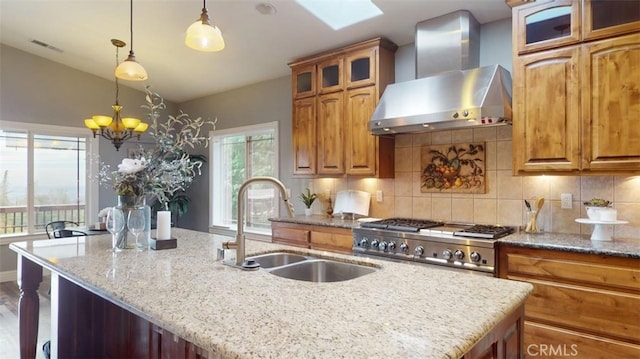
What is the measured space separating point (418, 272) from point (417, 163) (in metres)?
2.11

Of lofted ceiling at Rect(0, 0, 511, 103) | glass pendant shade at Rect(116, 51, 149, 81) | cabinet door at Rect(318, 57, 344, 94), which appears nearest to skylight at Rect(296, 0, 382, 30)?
lofted ceiling at Rect(0, 0, 511, 103)

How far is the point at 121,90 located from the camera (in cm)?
573

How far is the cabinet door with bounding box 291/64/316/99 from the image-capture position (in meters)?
3.97

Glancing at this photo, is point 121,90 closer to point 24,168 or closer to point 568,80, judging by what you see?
point 24,168

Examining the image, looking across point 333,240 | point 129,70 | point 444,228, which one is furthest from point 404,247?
point 129,70

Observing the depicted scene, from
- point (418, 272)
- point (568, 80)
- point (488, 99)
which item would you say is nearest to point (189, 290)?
point (418, 272)

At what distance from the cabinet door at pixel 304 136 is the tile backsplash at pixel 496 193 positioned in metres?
0.47

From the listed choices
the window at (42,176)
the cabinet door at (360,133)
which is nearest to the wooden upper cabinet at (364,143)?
the cabinet door at (360,133)

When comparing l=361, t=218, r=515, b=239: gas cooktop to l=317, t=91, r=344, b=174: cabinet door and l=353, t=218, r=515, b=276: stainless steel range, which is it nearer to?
l=353, t=218, r=515, b=276: stainless steel range

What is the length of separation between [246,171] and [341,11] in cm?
271

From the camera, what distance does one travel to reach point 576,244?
229 centimetres

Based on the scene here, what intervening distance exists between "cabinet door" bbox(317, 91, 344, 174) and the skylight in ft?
2.18

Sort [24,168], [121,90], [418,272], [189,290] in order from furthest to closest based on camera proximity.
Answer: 1. [121,90]
2. [24,168]
3. [418,272]
4. [189,290]

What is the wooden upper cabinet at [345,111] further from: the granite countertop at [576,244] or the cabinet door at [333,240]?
the granite countertop at [576,244]
